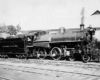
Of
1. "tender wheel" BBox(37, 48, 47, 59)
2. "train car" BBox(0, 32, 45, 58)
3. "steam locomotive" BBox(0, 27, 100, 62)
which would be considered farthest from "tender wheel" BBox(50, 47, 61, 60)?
"train car" BBox(0, 32, 45, 58)

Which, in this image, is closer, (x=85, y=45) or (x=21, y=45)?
(x=85, y=45)

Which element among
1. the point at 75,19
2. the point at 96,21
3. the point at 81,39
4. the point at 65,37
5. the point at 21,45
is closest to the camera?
the point at 81,39

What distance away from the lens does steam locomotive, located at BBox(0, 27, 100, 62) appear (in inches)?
442

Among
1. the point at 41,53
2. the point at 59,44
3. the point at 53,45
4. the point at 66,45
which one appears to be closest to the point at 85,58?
the point at 66,45

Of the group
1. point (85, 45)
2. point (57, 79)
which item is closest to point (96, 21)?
point (85, 45)

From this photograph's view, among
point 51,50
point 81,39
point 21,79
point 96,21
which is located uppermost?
point 96,21

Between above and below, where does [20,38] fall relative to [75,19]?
below

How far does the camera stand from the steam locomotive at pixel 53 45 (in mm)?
11227

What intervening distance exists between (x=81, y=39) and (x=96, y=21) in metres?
20.8

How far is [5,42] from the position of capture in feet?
47.7

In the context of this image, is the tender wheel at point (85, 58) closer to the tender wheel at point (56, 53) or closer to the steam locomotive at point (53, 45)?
the steam locomotive at point (53, 45)

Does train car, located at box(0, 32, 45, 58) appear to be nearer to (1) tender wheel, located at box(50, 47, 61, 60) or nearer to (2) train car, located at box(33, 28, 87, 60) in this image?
(2) train car, located at box(33, 28, 87, 60)

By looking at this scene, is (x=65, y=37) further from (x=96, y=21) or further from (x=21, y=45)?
(x=96, y=21)

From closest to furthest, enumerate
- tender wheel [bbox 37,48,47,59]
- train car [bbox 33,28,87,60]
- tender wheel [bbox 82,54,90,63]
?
tender wheel [bbox 82,54,90,63] → train car [bbox 33,28,87,60] → tender wheel [bbox 37,48,47,59]
